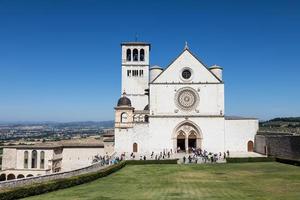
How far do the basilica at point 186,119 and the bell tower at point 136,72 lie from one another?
12.7 metres

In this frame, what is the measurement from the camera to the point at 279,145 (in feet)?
146

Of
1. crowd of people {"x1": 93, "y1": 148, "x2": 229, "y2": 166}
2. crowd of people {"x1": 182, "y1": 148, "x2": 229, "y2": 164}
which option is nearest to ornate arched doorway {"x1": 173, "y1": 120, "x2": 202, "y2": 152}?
crowd of people {"x1": 93, "y1": 148, "x2": 229, "y2": 166}

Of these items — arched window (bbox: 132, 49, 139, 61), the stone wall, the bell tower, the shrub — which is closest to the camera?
the shrub

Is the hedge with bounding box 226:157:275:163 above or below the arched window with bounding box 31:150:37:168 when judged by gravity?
above

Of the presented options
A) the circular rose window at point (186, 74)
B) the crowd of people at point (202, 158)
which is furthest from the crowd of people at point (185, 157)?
the circular rose window at point (186, 74)

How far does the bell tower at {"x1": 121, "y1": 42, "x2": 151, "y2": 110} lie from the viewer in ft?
215

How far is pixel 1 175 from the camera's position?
184 feet

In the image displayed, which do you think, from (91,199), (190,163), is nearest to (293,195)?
(91,199)

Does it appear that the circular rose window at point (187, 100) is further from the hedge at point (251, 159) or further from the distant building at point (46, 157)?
the distant building at point (46, 157)

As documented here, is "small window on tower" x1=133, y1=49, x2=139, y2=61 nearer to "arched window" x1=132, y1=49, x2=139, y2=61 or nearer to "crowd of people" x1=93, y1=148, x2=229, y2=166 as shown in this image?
"arched window" x1=132, y1=49, x2=139, y2=61

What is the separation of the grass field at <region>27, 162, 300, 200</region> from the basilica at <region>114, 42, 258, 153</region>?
12.9 m

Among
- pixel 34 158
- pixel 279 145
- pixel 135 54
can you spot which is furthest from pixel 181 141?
pixel 34 158

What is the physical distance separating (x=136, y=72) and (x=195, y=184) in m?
40.3

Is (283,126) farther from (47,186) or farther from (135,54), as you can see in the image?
(47,186)
